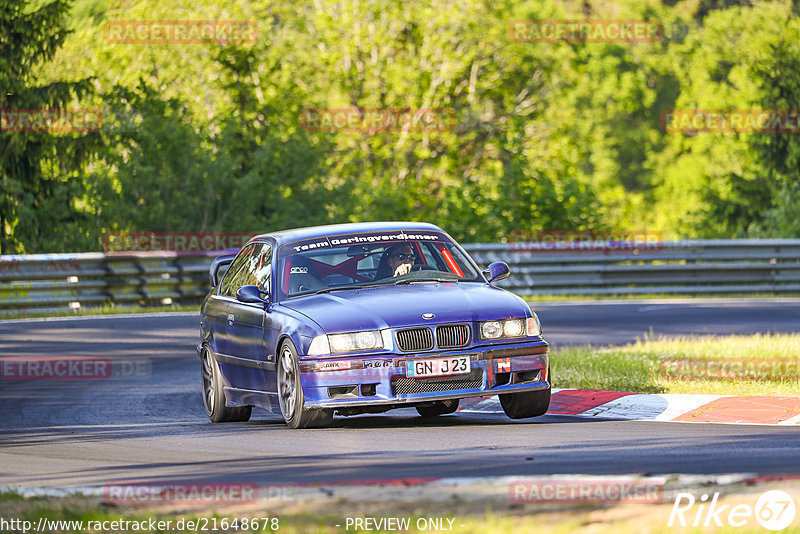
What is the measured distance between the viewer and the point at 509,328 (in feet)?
32.3

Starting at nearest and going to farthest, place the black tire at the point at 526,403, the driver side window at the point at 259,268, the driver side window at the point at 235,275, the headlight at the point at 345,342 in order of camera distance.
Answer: the headlight at the point at 345,342, the black tire at the point at 526,403, the driver side window at the point at 259,268, the driver side window at the point at 235,275

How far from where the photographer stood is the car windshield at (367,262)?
424 inches

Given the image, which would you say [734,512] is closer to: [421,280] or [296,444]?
[296,444]

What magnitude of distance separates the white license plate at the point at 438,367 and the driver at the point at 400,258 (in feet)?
4.73

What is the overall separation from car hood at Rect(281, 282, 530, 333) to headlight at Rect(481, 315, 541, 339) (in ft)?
0.15

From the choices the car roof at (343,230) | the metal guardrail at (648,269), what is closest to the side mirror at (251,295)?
the car roof at (343,230)

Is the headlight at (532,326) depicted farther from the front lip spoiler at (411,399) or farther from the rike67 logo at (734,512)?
the rike67 logo at (734,512)

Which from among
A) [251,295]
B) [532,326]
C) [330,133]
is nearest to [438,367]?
[532,326]

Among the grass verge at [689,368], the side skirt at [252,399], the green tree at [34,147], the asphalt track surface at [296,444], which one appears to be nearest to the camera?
the asphalt track surface at [296,444]

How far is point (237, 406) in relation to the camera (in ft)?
37.0

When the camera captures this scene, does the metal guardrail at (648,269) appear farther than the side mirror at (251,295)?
Yes

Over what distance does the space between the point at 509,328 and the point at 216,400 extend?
114 inches

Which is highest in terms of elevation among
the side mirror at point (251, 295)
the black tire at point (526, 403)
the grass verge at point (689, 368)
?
the side mirror at point (251, 295)

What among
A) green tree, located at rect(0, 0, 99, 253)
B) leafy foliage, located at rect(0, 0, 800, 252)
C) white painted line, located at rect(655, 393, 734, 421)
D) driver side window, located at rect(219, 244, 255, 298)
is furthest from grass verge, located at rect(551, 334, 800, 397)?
green tree, located at rect(0, 0, 99, 253)
